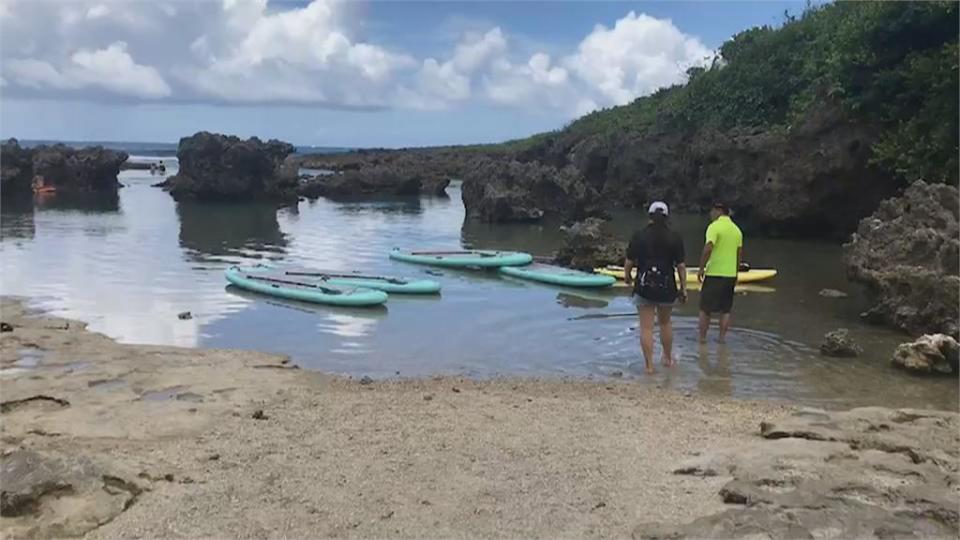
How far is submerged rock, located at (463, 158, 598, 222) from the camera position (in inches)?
1275

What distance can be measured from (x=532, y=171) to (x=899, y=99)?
1348cm

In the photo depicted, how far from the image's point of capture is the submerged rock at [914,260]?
1230cm

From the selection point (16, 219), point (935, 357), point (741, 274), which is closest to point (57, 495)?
point (935, 357)

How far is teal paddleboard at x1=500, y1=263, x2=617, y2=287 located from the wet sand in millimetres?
7739

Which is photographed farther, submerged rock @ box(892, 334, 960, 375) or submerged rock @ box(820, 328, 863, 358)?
submerged rock @ box(820, 328, 863, 358)

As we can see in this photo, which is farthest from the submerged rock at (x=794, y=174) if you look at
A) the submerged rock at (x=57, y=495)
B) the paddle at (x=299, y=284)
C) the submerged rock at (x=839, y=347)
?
the submerged rock at (x=57, y=495)

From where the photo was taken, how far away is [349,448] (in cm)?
652

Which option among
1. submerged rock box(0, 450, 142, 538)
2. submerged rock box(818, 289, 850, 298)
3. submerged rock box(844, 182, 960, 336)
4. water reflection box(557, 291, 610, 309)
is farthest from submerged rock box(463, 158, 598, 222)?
submerged rock box(0, 450, 142, 538)

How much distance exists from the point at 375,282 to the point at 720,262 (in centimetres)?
739

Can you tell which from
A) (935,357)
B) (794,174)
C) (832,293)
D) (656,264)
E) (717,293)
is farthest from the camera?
(794,174)

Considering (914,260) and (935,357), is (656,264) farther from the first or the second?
(914,260)

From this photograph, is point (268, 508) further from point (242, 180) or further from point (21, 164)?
point (21, 164)

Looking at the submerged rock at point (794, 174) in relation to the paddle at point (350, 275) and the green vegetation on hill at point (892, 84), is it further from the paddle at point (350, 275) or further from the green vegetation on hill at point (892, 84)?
the paddle at point (350, 275)

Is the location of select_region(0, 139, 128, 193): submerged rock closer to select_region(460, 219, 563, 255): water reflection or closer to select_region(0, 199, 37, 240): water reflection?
select_region(0, 199, 37, 240): water reflection
